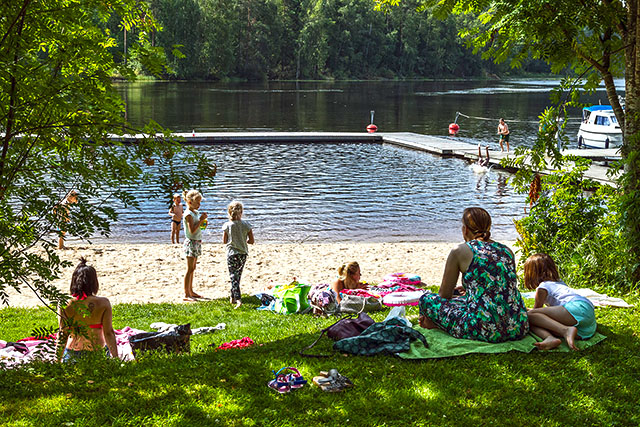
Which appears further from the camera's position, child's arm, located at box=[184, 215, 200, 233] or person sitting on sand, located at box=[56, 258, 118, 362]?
child's arm, located at box=[184, 215, 200, 233]

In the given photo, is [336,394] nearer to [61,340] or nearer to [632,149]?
[61,340]

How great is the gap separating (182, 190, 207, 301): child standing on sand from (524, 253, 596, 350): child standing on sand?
18.7ft

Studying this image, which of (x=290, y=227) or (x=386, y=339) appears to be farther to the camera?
(x=290, y=227)

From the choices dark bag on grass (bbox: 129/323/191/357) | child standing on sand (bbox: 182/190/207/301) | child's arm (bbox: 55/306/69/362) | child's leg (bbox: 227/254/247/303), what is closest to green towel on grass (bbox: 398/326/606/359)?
dark bag on grass (bbox: 129/323/191/357)

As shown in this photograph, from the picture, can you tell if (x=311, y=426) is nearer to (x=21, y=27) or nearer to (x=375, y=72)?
(x=21, y=27)

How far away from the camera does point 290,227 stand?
1839cm

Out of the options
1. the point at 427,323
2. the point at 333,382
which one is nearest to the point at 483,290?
the point at 427,323

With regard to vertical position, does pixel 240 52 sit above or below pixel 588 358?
above

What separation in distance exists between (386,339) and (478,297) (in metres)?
0.89

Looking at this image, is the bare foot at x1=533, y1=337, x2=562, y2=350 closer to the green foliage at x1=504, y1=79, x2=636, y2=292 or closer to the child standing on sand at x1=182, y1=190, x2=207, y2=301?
the green foliage at x1=504, y1=79, x2=636, y2=292

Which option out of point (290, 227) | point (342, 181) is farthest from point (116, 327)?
point (342, 181)

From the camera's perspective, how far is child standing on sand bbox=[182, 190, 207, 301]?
1010 centimetres

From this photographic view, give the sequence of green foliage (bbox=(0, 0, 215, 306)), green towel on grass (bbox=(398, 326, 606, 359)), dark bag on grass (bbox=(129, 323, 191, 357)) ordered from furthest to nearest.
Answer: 1. dark bag on grass (bbox=(129, 323, 191, 357))
2. green towel on grass (bbox=(398, 326, 606, 359))
3. green foliage (bbox=(0, 0, 215, 306))

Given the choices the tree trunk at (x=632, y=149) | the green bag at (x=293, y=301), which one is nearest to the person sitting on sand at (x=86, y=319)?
the green bag at (x=293, y=301)
